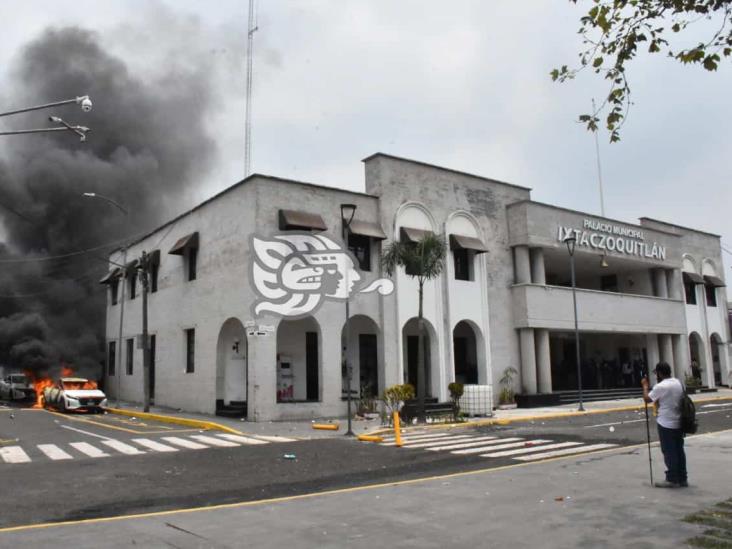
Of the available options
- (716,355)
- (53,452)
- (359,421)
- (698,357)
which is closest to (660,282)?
(698,357)

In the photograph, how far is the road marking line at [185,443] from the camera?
1498 cm

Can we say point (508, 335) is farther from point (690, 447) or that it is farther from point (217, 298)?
point (690, 447)

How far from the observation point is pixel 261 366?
69.9ft

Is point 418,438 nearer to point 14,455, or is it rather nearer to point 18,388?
point 14,455

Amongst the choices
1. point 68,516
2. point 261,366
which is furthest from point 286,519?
point 261,366

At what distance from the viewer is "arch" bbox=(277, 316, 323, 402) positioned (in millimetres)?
24484

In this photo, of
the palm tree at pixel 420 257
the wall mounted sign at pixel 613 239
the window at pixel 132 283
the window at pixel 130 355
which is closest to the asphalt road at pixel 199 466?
the palm tree at pixel 420 257

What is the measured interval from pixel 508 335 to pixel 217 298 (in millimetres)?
12978

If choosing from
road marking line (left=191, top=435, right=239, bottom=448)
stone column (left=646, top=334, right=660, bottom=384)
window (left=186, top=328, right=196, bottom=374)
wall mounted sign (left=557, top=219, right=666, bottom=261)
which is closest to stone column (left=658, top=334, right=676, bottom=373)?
stone column (left=646, top=334, right=660, bottom=384)

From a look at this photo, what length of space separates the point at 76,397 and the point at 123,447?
12562mm

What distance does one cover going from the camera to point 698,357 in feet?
131

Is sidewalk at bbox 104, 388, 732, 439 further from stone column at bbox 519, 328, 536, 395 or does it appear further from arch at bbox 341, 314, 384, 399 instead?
arch at bbox 341, 314, 384, 399

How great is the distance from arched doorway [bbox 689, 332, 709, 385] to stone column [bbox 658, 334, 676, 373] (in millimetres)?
2756

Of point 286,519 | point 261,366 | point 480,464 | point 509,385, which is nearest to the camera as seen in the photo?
point 286,519
